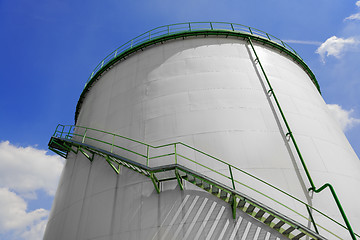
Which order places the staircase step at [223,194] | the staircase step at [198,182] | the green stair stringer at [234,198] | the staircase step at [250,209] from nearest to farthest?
the green stair stringer at [234,198] < the staircase step at [250,209] < the staircase step at [223,194] < the staircase step at [198,182]

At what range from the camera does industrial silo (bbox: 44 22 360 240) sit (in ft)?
21.7

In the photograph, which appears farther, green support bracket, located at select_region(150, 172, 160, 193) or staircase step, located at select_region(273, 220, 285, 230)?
green support bracket, located at select_region(150, 172, 160, 193)

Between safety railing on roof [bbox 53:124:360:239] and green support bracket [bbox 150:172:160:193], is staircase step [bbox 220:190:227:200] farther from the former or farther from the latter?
green support bracket [bbox 150:172:160:193]

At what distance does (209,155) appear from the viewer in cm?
762

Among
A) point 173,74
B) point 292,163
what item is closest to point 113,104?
point 173,74

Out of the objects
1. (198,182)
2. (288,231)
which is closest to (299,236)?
(288,231)

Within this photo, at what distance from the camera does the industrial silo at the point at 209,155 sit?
6.60m

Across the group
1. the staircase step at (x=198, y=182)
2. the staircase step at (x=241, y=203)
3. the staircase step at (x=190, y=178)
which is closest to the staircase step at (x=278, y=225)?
the staircase step at (x=241, y=203)

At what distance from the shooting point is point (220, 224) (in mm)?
6480

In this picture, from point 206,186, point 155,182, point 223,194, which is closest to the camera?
point 223,194

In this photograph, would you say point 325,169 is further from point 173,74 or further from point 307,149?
point 173,74

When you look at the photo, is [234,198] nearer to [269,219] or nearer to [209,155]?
[269,219]

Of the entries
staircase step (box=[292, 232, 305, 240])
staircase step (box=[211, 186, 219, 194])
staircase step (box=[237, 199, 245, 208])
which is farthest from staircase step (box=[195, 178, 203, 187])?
staircase step (box=[292, 232, 305, 240])

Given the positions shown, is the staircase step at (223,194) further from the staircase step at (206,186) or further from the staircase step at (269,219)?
the staircase step at (269,219)
